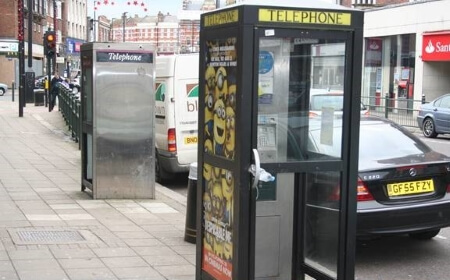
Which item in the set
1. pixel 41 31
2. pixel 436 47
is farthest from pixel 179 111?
pixel 41 31

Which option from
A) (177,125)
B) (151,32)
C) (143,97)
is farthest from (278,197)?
(151,32)

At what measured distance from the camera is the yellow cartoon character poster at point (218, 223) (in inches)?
172

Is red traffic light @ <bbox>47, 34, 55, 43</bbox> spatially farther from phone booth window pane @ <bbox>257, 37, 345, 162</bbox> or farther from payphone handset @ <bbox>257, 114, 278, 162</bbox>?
payphone handset @ <bbox>257, 114, 278, 162</bbox>

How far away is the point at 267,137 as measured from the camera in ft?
14.4

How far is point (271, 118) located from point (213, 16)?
825 mm

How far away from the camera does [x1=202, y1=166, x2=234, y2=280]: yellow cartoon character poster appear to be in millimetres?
4359

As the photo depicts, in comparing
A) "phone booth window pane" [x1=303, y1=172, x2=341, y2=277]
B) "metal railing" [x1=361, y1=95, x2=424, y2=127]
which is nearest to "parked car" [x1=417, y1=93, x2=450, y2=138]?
"metal railing" [x1=361, y1=95, x2=424, y2=127]

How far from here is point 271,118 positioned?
4.38 m

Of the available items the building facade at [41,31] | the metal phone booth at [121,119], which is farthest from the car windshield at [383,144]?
the building facade at [41,31]

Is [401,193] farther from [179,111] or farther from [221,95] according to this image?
[179,111]

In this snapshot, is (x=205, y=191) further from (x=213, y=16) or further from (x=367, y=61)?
(x=367, y=61)

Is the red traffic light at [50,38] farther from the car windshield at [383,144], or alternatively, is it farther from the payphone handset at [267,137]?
the payphone handset at [267,137]

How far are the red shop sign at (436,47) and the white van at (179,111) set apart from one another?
20.2 m

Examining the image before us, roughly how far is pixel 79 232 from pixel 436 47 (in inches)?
989
